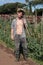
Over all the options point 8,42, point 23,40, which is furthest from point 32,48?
point 8,42

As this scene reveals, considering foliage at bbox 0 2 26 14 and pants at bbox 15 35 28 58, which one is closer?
pants at bbox 15 35 28 58

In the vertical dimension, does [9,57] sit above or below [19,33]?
below

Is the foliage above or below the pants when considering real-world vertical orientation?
below

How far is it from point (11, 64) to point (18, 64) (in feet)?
0.73

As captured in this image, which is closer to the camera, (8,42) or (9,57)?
(9,57)

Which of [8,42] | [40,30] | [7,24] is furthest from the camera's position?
[7,24]

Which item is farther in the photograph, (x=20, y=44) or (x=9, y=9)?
(x=9, y=9)

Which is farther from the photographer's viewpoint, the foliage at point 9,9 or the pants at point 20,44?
the foliage at point 9,9

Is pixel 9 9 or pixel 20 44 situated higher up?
pixel 20 44

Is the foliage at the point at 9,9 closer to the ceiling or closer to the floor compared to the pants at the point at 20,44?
closer to the floor

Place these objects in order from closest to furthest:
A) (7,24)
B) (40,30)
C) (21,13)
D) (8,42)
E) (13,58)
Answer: (21,13), (13,58), (40,30), (8,42), (7,24)

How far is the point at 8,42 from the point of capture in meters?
14.1

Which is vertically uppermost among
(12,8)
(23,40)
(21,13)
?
(21,13)

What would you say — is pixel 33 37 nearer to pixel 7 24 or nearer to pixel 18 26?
pixel 18 26
